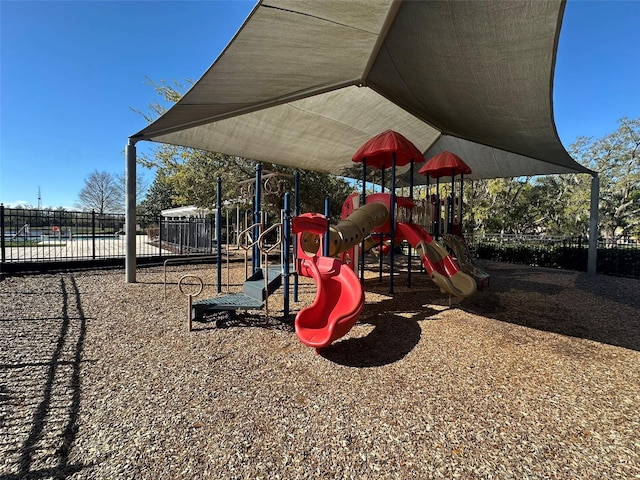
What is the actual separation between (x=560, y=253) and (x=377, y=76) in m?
12.2

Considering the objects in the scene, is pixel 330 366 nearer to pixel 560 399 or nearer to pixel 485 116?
pixel 560 399

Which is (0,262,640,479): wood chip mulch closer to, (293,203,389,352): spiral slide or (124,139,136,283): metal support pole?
(293,203,389,352): spiral slide

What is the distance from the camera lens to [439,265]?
6168 mm

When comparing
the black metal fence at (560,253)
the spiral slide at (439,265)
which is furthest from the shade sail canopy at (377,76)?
the black metal fence at (560,253)

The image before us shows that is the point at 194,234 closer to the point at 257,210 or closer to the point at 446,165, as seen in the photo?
the point at 257,210

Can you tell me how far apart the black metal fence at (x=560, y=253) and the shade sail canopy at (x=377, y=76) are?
15.8ft

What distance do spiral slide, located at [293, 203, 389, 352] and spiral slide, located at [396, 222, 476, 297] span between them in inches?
76.9

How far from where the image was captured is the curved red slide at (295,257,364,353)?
3469mm

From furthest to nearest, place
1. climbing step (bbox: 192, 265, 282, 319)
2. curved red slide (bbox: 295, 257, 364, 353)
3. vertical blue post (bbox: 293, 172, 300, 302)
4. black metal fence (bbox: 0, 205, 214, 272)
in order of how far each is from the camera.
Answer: black metal fence (bbox: 0, 205, 214, 272)
vertical blue post (bbox: 293, 172, 300, 302)
climbing step (bbox: 192, 265, 282, 319)
curved red slide (bbox: 295, 257, 364, 353)

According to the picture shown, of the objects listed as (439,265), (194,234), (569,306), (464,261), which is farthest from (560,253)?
(194,234)

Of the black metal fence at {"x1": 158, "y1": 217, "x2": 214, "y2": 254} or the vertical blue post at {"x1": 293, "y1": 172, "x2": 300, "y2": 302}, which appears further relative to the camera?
the black metal fence at {"x1": 158, "y1": 217, "x2": 214, "y2": 254}

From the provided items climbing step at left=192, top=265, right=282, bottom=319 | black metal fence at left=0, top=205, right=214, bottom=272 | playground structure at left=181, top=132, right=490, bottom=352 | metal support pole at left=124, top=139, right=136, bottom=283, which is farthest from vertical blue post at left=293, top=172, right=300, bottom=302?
black metal fence at left=0, top=205, right=214, bottom=272

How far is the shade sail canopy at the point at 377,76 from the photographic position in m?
3.78

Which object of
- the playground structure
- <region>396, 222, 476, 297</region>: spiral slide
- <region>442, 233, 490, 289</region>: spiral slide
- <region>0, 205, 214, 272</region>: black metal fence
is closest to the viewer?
the playground structure
